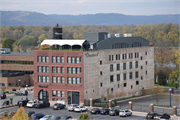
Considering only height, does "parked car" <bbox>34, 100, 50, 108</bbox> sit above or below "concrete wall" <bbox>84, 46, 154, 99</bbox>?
below

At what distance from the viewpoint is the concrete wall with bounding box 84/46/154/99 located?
94.6 m

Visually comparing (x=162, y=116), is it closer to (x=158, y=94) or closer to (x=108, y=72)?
(x=158, y=94)

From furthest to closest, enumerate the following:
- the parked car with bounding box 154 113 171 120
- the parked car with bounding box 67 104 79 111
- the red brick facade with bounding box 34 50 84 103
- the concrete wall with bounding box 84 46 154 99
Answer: the concrete wall with bounding box 84 46 154 99
the red brick facade with bounding box 34 50 84 103
the parked car with bounding box 67 104 79 111
the parked car with bounding box 154 113 171 120

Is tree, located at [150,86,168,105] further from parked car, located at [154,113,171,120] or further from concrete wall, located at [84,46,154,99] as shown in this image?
parked car, located at [154,113,171,120]

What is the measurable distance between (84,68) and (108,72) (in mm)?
11760

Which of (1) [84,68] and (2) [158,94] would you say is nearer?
(1) [84,68]

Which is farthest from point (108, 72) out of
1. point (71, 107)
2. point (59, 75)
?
point (71, 107)

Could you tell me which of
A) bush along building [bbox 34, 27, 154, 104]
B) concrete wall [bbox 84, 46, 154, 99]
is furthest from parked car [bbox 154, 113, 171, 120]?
concrete wall [bbox 84, 46, 154, 99]

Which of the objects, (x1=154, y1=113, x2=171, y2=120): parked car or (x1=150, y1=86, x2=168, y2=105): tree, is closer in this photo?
(x1=154, y1=113, x2=171, y2=120): parked car

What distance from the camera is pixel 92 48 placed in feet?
327

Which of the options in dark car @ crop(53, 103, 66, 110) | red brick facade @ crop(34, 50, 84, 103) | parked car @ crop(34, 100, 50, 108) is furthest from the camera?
red brick facade @ crop(34, 50, 84, 103)

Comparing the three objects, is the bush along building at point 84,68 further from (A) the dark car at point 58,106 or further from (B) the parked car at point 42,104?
(A) the dark car at point 58,106

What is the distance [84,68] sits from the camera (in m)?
92.6

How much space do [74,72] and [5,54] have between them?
60.6m
